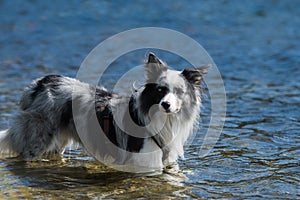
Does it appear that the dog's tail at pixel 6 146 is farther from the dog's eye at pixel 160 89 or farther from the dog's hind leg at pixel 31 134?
the dog's eye at pixel 160 89

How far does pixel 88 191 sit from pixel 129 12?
15483mm

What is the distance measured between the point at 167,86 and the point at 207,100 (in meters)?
4.21

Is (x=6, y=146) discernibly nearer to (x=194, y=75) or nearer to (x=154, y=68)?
(x=154, y=68)

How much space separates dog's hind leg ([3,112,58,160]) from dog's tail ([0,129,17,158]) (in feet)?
0.12

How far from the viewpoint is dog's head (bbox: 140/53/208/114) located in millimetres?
6055

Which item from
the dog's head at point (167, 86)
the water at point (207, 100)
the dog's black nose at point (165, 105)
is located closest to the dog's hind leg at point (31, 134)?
the water at point (207, 100)

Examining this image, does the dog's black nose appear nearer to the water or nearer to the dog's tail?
the water

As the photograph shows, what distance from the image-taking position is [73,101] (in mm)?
6852

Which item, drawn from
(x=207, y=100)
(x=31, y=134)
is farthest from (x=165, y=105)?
(x=207, y=100)

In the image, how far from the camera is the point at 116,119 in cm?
661

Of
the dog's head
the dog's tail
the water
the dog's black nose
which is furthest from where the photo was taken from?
the dog's tail

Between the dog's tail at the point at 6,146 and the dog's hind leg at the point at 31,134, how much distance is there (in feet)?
0.12

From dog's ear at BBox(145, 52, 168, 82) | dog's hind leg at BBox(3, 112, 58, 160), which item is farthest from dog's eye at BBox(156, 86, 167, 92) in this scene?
dog's hind leg at BBox(3, 112, 58, 160)

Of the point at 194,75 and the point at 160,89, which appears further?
the point at 194,75
